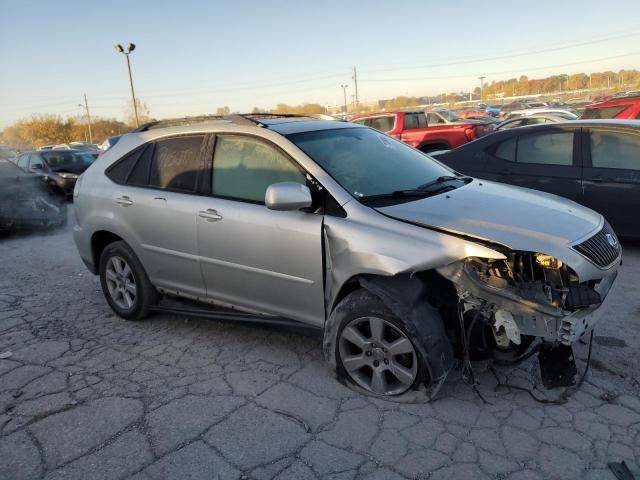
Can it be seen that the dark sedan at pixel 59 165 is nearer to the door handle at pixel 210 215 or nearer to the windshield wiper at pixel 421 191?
the door handle at pixel 210 215

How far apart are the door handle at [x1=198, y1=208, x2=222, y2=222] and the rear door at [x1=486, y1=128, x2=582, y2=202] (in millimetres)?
4053

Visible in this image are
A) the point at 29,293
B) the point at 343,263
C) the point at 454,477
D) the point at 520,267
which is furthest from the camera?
the point at 29,293

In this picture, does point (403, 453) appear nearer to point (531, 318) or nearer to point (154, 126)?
point (531, 318)

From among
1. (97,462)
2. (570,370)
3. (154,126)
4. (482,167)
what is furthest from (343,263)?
(482,167)

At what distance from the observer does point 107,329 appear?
4543 millimetres

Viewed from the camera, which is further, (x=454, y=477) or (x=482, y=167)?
(x=482, y=167)

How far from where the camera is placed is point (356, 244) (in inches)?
123

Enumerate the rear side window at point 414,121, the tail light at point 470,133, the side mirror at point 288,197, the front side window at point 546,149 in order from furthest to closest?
the rear side window at point 414,121
the tail light at point 470,133
the front side window at point 546,149
the side mirror at point 288,197

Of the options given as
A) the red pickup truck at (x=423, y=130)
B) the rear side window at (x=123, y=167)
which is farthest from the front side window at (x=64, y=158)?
the rear side window at (x=123, y=167)

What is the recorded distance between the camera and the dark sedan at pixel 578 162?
18.8 feet

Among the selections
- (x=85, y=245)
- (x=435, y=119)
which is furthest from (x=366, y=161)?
(x=435, y=119)

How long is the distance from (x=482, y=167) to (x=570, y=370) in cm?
400

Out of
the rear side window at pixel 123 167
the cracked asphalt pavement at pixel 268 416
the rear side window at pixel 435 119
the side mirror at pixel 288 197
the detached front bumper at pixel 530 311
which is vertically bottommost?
the cracked asphalt pavement at pixel 268 416

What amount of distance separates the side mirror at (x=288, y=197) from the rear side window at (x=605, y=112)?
846 centimetres
